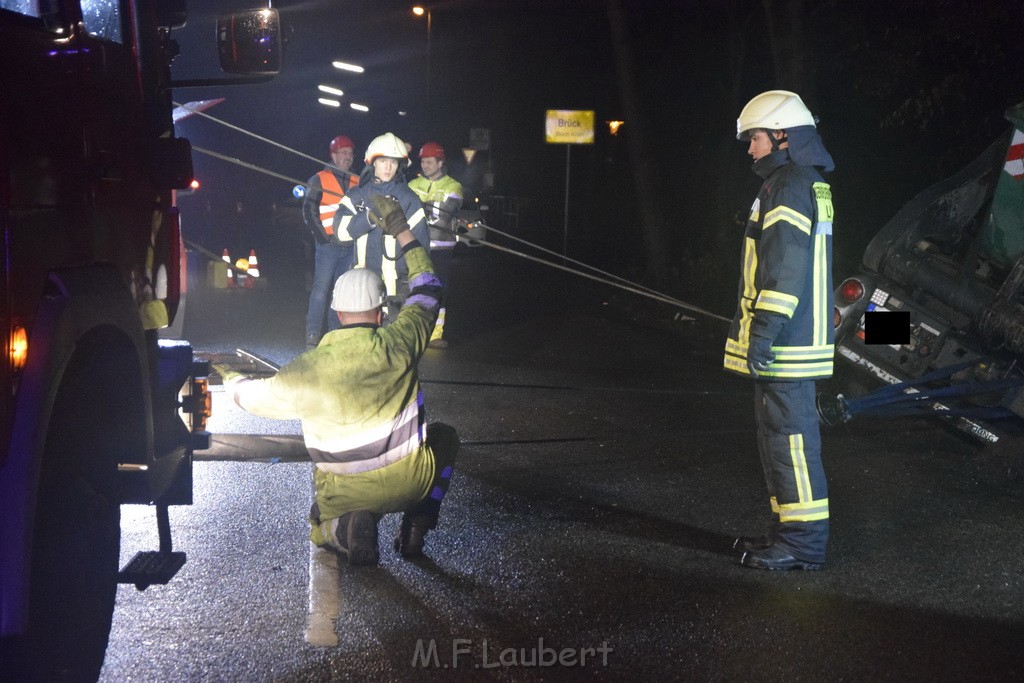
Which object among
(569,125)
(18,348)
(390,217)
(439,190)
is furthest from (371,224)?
(569,125)

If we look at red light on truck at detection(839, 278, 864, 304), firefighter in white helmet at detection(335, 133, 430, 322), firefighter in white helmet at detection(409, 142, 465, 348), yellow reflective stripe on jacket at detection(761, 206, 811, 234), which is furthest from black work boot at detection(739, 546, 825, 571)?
firefighter in white helmet at detection(409, 142, 465, 348)

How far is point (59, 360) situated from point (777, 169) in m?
3.11

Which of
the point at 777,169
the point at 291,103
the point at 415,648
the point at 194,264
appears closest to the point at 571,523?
the point at 415,648

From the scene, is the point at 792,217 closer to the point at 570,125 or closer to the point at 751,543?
the point at 751,543

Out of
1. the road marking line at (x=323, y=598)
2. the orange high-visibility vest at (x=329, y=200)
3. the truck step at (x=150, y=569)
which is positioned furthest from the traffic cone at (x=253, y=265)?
the truck step at (x=150, y=569)

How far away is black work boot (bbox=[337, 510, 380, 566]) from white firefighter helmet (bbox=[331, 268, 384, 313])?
874 millimetres

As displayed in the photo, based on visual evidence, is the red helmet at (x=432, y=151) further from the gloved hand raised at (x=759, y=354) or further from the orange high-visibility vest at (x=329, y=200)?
the gloved hand raised at (x=759, y=354)

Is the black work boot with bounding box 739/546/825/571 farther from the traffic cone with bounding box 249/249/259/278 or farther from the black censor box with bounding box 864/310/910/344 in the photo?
the traffic cone with bounding box 249/249/259/278

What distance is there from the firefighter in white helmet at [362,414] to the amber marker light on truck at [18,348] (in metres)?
1.56

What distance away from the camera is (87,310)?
3121mm

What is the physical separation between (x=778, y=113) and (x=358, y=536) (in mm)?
2569

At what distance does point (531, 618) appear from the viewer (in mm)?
4117

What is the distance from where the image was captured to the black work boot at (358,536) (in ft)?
14.5

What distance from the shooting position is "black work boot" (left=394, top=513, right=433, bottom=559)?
471 cm
